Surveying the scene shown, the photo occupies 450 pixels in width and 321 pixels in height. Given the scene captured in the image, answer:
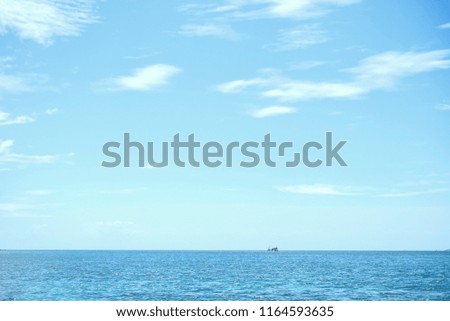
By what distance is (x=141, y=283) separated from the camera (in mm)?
68188

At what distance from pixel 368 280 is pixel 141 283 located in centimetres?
2854

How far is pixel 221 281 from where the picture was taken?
70.3 metres
